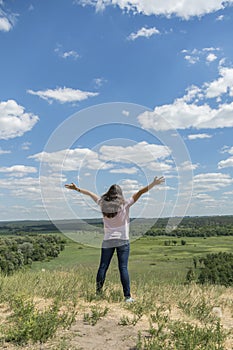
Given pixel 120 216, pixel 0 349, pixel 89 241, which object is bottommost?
pixel 0 349

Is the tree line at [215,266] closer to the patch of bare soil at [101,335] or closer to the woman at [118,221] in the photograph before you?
the woman at [118,221]

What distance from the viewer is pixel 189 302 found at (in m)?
6.27

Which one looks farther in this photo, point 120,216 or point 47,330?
point 120,216

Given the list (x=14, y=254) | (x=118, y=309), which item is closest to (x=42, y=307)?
(x=118, y=309)

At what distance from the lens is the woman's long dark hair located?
6230mm

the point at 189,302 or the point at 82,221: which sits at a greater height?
the point at 82,221

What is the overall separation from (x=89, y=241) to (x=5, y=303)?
1873mm

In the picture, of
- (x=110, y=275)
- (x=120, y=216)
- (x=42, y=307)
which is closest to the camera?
(x=42, y=307)

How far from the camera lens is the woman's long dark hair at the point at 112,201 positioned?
6.23 m

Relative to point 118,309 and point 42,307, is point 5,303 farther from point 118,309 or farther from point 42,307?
point 118,309

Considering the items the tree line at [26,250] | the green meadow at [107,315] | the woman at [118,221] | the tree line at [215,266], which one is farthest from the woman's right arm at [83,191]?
the tree line at [215,266]

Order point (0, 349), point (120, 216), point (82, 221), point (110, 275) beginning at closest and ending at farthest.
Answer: point (0, 349)
point (120, 216)
point (82, 221)
point (110, 275)

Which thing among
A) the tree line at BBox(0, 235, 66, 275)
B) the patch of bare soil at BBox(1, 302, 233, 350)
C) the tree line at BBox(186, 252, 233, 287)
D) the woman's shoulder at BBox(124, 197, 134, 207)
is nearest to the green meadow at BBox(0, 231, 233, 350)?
the patch of bare soil at BBox(1, 302, 233, 350)

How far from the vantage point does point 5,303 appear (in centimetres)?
580
